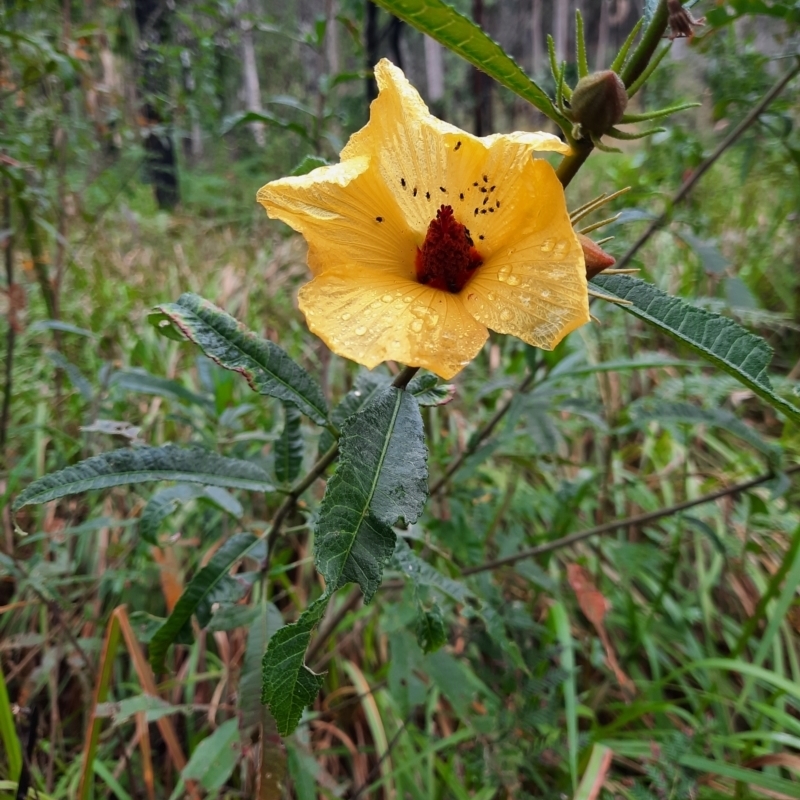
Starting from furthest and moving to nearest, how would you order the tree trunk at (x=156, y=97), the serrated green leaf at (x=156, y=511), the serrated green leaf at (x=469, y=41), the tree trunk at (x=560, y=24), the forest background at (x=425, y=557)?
the tree trunk at (x=560, y=24), the tree trunk at (x=156, y=97), the forest background at (x=425, y=557), the serrated green leaf at (x=156, y=511), the serrated green leaf at (x=469, y=41)

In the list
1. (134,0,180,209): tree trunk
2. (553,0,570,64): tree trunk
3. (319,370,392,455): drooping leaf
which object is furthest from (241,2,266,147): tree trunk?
(319,370,392,455): drooping leaf

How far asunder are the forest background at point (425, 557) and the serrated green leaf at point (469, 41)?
25 cm

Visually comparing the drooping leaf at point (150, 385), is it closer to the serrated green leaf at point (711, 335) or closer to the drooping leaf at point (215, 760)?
the drooping leaf at point (215, 760)

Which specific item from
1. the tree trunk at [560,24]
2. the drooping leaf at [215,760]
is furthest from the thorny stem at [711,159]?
the tree trunk at [560,24]

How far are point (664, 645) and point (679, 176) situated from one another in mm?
1545

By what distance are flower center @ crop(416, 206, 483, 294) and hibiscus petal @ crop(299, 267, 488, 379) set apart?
3cm

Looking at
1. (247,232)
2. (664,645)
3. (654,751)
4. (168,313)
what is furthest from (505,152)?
(247,232)

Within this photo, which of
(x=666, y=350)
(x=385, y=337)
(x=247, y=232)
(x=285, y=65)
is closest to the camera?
(x=385, y=337)

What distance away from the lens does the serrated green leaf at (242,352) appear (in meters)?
0.65

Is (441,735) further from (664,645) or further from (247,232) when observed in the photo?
(247,232)

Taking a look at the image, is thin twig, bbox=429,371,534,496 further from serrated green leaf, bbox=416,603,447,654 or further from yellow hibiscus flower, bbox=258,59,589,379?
yellow hibiscus flower, bbox=258,59,589,379

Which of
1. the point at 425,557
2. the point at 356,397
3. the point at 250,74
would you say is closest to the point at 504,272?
the point at 356,397

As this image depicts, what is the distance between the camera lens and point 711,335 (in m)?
0.54

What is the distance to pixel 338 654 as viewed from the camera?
1.63 m
